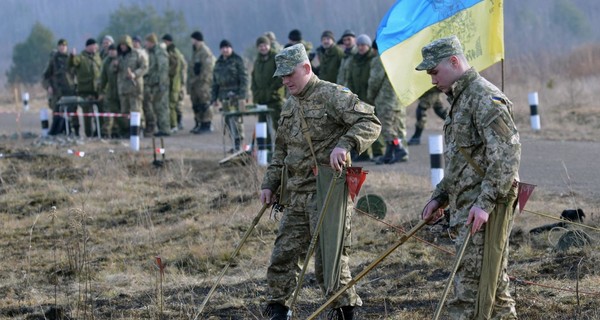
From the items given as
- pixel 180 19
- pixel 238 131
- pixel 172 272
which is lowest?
pixel 172 272

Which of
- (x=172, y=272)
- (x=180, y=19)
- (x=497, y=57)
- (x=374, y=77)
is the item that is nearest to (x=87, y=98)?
(x=374, y=77)

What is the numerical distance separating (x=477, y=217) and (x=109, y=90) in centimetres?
1629

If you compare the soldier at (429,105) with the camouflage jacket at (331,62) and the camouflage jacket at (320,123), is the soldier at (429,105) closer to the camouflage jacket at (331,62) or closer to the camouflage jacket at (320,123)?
the camouflage jacket at (331,62)

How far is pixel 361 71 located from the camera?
55.2 feet

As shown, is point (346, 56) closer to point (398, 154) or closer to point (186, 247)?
point (398, 154)

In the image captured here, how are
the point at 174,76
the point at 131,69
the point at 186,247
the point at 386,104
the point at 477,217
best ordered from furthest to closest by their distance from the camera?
the point at 174,76
the point at 131,69
the point at 386,104
the point at 186,247
the point at 477,217

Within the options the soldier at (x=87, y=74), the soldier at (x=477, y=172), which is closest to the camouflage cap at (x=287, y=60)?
the soldier at (x=477, y=172)

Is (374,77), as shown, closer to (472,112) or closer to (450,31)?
(450,31)

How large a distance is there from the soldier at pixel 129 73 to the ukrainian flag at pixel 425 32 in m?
11.9

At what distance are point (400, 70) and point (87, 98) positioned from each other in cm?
1348

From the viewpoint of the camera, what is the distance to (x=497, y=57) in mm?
9680

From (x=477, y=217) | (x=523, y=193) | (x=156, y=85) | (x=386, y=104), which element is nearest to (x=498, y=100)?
(x=523, y=193)

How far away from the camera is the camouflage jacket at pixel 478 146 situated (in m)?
6.39

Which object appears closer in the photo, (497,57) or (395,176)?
(497,57)
